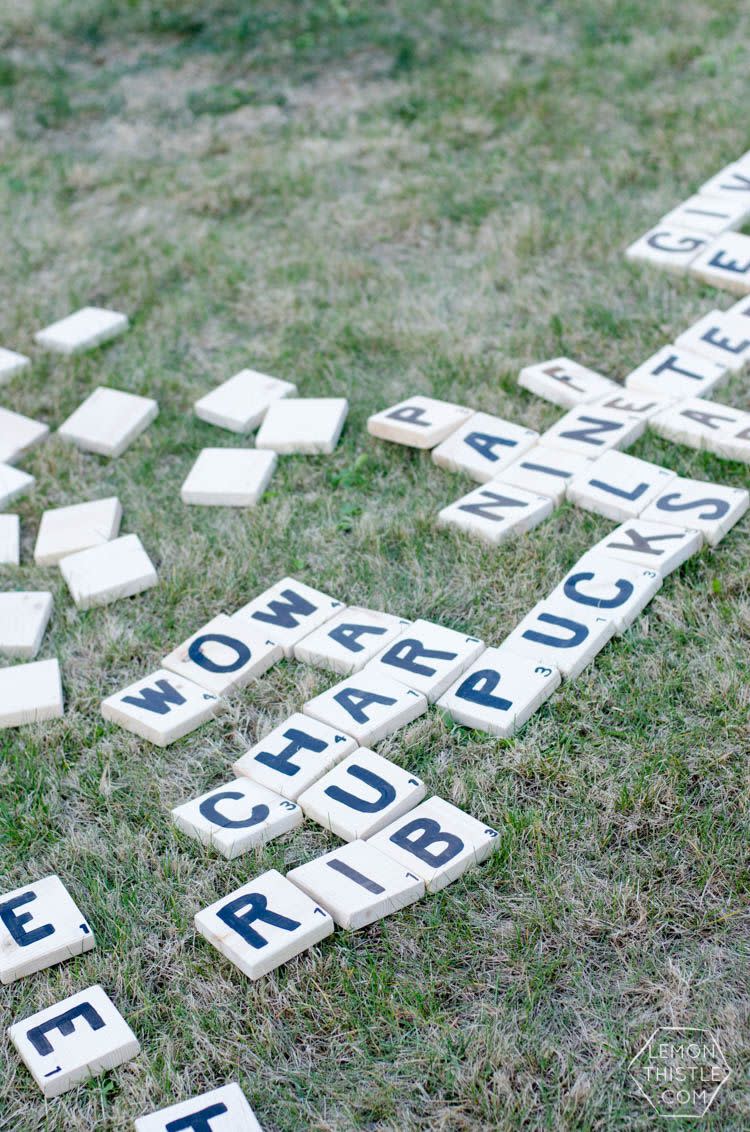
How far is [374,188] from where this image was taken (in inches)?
212

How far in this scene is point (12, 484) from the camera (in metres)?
3.82

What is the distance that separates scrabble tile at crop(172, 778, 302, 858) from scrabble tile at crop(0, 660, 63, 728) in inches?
21.1

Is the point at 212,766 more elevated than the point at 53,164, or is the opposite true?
the point at 53,164

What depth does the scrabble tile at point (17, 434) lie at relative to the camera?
3.99m

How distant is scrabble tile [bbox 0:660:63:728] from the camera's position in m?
2.95

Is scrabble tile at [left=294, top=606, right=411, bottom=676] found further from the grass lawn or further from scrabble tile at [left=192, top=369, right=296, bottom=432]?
scrabble tile at [left=192, top=369, right=296, bottom=432]

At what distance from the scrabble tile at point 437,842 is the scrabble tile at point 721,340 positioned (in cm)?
218

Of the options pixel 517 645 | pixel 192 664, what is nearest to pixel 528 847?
pixel 517 645

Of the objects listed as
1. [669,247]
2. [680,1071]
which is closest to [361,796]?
[680,1071]

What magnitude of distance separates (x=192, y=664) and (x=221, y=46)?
528 cm

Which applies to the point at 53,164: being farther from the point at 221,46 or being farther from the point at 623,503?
the point at 623,503

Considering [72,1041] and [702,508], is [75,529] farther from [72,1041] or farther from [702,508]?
[702,508]

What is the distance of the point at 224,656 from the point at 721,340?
2223 mm

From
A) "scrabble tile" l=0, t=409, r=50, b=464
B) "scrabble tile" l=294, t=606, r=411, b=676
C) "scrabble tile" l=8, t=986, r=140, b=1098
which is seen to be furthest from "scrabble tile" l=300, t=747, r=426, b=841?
"scrabble tile" l=0, t=409, r=50, b=464
